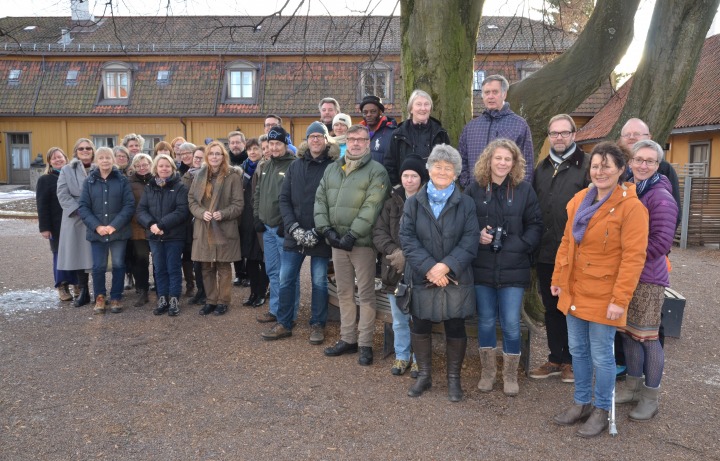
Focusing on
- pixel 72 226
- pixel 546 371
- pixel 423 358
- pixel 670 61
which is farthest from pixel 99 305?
pixel 670 61

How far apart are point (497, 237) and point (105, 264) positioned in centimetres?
488

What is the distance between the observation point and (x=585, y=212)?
12.6ft

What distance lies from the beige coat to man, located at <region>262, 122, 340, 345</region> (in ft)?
3.53

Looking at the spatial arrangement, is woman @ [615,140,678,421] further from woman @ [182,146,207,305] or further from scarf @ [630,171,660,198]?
woman @ [182,146,207,305]

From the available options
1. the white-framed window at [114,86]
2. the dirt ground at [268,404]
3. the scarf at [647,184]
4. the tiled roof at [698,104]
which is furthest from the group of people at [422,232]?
the white-framed window at [114,86]

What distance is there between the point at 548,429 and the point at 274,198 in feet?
11.9

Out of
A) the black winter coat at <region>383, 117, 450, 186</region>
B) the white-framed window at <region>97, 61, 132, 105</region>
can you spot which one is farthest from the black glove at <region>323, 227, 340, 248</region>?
the white-framed window at <region>97, 61, 132, 105</region>

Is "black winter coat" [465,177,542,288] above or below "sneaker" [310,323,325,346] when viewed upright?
above

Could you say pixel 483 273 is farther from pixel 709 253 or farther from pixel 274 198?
pixel 709 253

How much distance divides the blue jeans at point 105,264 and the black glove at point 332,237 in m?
3.08

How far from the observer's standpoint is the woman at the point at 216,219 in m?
6.68

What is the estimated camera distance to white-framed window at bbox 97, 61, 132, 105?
79.4ft

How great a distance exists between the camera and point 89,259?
7.13 m

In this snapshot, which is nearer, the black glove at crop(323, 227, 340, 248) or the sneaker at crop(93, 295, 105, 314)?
the black glove at crop(323, 227, 340, 248)
